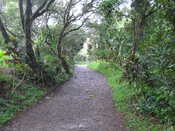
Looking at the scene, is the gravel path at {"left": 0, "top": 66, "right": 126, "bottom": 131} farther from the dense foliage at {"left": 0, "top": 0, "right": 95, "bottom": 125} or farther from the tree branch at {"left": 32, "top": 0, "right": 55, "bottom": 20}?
the tree branch at {"left": 32, "top": 0, "right": 55, "bottom": 20}

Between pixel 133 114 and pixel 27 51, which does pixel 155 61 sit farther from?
pixel 27 51

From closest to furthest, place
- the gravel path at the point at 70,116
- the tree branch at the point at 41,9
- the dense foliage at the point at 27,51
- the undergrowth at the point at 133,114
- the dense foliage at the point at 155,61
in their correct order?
the dense foliage at the point at 155,61 → the undergrowth at the point at 133,114 → the gravel path at the point at 70,116 → the dense foliage at the point at 27,51 → the tree branch at the point at 41,9

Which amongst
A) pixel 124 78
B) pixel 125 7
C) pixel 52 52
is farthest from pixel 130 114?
pixel 52 52

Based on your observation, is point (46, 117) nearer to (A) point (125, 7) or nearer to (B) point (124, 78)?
(B) point (124, 78)

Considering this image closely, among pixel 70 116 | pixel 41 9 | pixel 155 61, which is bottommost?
pixel 70 116

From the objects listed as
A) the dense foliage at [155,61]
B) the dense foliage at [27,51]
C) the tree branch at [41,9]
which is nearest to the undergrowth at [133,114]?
the dense foliage at [155,61]

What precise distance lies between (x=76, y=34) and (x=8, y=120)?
1637 cm

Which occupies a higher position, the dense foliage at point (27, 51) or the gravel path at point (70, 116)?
the dense foliage at point (27, 51)

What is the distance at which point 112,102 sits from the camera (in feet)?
25.2

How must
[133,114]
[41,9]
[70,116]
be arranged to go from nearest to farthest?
[133,114], [70,116], [41,9]

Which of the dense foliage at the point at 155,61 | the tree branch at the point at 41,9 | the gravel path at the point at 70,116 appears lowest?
the gravel path at the point at 70,116

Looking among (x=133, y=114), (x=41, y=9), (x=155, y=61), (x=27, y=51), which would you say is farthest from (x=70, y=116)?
(x=41, y=9)

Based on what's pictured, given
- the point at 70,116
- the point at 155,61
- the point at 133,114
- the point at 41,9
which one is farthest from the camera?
the point at 41,9

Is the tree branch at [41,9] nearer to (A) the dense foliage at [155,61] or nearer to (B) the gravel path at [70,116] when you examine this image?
(A) the dense foliage at [155,61]
